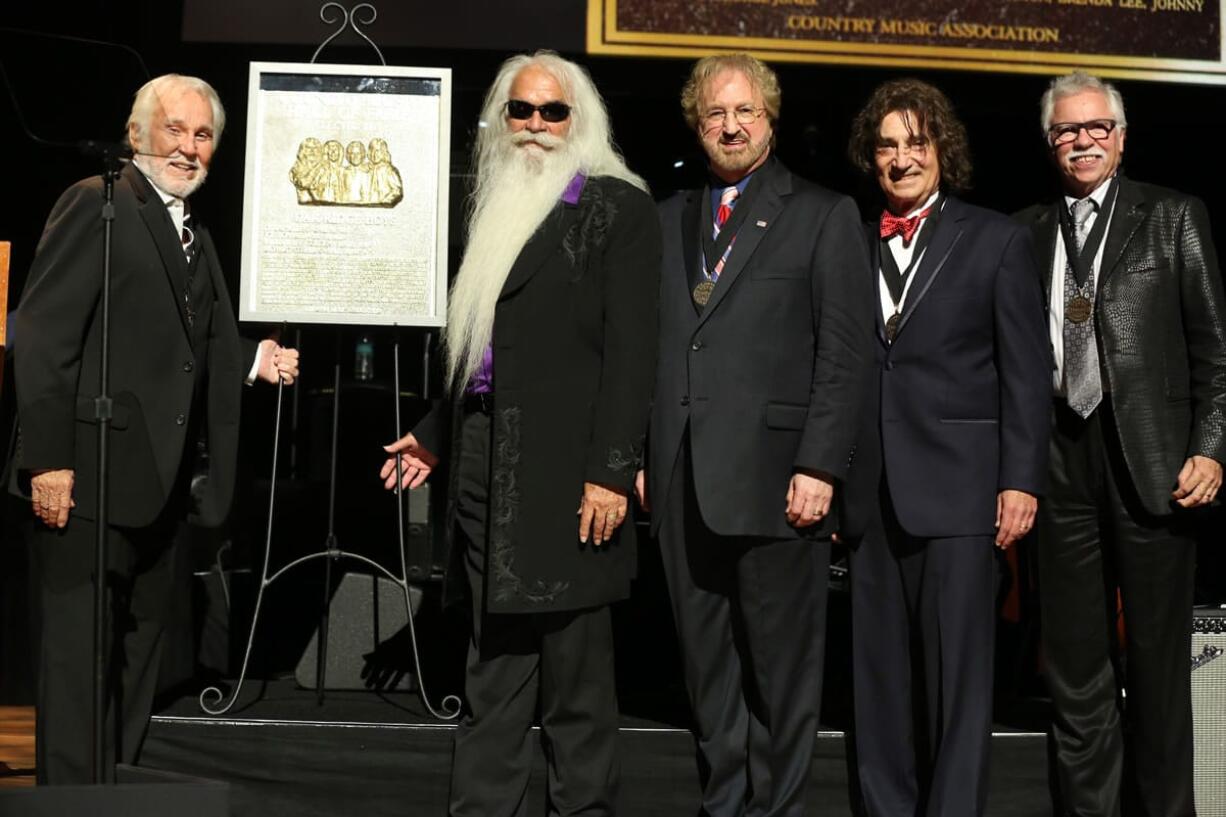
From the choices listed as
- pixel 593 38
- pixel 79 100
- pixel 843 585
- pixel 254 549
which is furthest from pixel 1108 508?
pixel 79 100

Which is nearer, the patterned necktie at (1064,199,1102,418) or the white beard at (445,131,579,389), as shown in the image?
the white beard at (445,131,579,389)

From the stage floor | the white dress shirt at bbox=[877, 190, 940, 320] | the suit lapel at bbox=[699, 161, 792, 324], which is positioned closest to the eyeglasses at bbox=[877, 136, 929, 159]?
the white dress shirt at bbox=[877, 190, 940, 320]

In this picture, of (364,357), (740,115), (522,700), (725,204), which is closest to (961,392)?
(725,204)

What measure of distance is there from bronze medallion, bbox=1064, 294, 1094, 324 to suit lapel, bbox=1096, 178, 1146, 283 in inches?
1.9

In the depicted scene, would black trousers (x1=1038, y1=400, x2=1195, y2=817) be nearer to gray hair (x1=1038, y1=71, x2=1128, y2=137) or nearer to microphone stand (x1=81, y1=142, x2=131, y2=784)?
gray hair (x1=1038, y1=71, x2=1128, y2=137)

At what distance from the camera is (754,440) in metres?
3.40

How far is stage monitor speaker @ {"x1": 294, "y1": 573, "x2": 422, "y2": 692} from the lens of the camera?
4.59 m

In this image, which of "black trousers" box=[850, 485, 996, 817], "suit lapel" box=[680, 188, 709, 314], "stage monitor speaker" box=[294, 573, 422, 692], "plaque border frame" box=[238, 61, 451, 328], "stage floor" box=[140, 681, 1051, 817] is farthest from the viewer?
"stage monitor speaker" box=[294, 573, 422, 692]

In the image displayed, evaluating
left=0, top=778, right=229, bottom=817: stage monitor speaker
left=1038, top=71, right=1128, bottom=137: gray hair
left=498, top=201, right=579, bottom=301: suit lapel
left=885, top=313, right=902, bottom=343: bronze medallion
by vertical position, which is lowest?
left=0, top=778, right=229, bottom=817: stage monitor speaker

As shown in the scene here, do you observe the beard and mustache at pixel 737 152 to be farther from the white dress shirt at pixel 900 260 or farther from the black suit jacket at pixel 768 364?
the white dress shirt at pixel 900 260

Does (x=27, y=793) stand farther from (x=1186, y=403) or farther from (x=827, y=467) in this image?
(x=1186, y=403)

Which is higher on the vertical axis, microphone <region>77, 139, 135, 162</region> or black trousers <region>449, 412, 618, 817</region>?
microphone <region>77, 139, 135, 162</region>

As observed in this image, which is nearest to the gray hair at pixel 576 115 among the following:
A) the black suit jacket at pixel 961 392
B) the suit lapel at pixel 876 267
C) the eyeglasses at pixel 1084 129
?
the suit lapel at pixel 876 267

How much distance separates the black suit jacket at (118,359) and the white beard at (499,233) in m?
0.67
